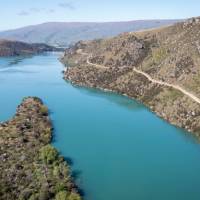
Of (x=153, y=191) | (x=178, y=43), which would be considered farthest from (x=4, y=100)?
(x=153, y=191)

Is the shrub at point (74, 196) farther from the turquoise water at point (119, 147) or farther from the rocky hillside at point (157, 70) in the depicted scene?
the rocky hillside at point (157, 70)

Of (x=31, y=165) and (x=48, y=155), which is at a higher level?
(x=48, y=155)

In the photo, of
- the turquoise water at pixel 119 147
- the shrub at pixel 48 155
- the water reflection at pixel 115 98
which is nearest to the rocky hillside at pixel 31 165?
the shrub at pixel 48 155

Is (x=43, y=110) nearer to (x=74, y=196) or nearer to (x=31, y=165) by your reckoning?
(x=31, y=165)

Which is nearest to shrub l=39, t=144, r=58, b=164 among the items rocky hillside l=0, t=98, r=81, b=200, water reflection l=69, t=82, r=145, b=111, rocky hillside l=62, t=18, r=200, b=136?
rocky hillside l=0, t=98, r=81, b=200

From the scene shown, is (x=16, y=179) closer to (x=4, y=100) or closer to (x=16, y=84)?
(x=4, y=100)

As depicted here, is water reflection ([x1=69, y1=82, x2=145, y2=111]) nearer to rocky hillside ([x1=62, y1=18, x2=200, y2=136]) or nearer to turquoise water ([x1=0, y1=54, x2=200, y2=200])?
turquoise water ([x1=0, y1=54, x2=200, y2=200])

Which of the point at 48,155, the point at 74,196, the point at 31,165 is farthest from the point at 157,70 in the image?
the point at 74,196
